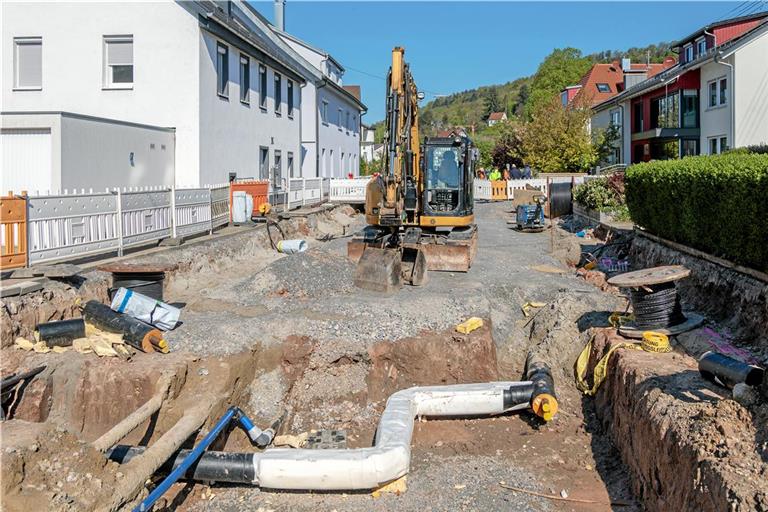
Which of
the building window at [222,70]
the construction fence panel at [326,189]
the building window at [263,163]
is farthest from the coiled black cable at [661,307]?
the construction fence panel at [326,189]

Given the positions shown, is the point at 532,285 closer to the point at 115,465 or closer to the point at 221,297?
the point at 221,297

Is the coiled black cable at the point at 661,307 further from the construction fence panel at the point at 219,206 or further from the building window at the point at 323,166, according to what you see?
the building window at the point at 323,166

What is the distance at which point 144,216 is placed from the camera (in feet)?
47.9

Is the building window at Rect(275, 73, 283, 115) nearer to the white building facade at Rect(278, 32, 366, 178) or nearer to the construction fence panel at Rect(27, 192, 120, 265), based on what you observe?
the white building facade at Rect(278, 32, 366, 178)

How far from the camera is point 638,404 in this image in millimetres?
7527

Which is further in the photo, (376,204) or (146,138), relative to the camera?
(146,138)

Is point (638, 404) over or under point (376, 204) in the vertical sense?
under

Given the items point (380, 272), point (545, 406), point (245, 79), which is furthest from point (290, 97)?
point (545, 406)

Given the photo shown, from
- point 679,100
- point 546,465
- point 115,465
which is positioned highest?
point 679,100

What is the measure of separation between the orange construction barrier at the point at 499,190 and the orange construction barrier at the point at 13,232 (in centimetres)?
2826

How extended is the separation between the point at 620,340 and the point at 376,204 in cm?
750

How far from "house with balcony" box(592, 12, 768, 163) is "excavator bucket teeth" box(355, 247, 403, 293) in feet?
64.0

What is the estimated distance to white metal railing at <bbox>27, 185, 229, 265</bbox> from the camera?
11.4 metres

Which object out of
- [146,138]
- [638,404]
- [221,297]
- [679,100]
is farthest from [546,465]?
[679,100]
